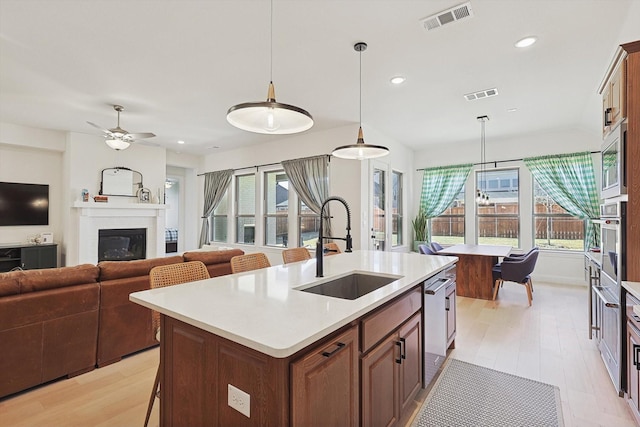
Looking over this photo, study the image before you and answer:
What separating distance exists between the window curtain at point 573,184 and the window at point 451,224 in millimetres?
1499

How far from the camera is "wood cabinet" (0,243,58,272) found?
527 centimetres

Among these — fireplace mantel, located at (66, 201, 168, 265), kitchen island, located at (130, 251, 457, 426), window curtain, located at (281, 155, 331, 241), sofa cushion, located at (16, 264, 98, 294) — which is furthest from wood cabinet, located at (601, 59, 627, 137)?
fireplace mantel, located at (66, 201, 168, 265)

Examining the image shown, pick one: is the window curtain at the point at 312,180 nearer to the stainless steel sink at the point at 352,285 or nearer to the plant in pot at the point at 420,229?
the plant in pot at the point at 420,229

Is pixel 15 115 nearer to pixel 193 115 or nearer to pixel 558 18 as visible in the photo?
pixel 193 115

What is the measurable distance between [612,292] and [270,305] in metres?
2.51

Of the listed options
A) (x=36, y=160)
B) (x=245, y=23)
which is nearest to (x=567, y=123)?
(x=245, y=23)

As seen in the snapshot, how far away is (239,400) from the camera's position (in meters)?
1.20

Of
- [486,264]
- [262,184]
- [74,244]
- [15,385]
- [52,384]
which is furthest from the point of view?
[262,184]

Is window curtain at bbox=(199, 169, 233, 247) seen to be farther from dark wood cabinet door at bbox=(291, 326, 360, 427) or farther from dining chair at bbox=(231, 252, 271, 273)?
dark wood cabinet door at bbox=(291, 326, 360, 427)

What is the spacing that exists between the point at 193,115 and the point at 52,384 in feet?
12.3

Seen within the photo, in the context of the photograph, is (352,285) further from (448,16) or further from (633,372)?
(448,16)

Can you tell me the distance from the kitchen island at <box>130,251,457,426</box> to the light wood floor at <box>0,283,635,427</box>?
0.84m

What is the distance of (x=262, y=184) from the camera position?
6.79 metres

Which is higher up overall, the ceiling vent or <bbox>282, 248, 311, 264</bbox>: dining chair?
the ceiling vent
